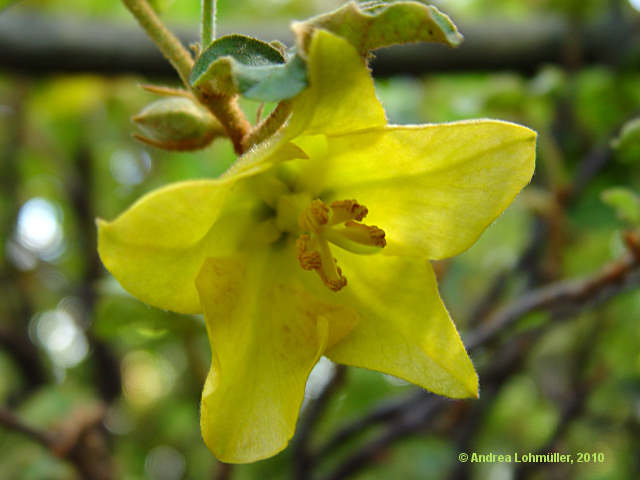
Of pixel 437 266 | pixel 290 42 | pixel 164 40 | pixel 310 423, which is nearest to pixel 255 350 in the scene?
pixel 164 40

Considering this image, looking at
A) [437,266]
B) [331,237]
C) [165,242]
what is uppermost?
[165,242]

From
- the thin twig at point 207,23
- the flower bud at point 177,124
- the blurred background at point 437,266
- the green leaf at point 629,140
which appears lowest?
→ the blurred background at point 437,266

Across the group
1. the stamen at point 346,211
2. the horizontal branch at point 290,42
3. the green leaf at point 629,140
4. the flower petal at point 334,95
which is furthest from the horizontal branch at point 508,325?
the horizontal branch at point 290,42

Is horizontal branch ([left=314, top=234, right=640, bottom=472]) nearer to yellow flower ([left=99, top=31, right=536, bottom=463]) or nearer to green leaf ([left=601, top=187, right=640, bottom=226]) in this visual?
green leaf ([left=601, top=187, right=640, bottom=226])

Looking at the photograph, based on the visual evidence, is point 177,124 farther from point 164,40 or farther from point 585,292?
point 585,292

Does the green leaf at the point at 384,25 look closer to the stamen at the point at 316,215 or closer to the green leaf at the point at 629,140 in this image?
the stamen at the point at 316,215

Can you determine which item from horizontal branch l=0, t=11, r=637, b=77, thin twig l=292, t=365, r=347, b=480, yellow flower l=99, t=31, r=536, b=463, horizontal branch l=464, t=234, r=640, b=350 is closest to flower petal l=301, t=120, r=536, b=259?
yellow flower l=99, t=31, r=536, b=463
